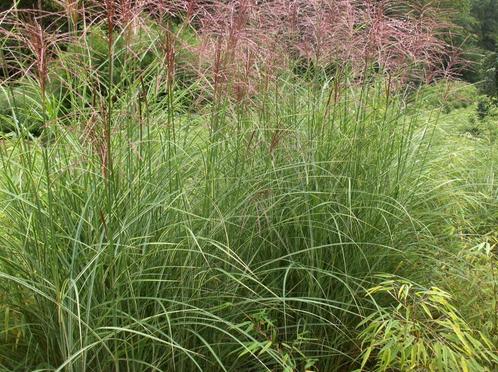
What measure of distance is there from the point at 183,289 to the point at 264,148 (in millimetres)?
954

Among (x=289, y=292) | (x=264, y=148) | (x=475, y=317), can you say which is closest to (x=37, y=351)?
(x=289, y=292)

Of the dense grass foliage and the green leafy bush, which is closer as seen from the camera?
the green leafy bush

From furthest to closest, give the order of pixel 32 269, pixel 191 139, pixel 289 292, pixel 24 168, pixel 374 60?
pixel 374 60 < pixel 191 139 < pixel 289 292 < pixel 24 168 < pixel 32 269

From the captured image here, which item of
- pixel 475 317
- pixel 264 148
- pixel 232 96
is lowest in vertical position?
pixel 475 317

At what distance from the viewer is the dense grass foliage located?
2.50 metres

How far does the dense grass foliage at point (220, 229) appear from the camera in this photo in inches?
98.6

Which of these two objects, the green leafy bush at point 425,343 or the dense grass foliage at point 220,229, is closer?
the green leafy bush at point 425,343

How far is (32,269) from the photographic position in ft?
8.26

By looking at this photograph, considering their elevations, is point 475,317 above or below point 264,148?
below

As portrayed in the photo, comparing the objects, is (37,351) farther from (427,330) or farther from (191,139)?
(427,330)

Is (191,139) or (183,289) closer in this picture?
(183,289)

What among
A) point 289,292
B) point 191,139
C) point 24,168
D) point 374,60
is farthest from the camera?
point 374,60

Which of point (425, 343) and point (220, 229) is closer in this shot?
point (425, 343)

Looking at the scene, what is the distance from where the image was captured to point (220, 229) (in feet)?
9.59
